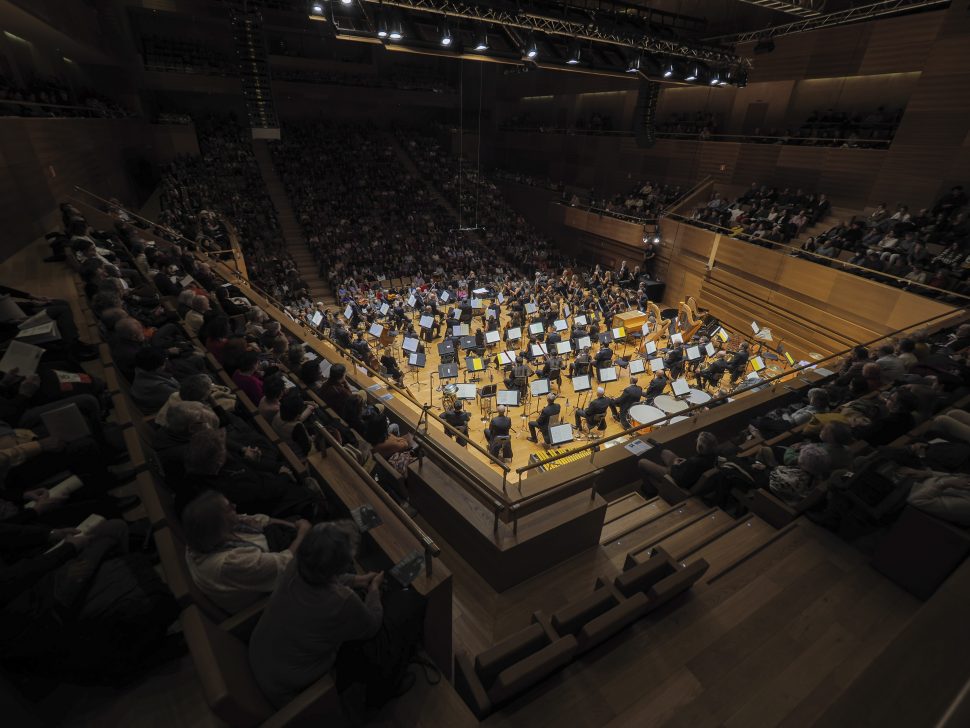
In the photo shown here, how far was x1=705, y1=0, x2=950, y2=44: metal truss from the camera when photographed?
1059 cm

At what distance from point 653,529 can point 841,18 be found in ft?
50.6

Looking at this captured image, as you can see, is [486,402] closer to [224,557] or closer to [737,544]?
[737,544]

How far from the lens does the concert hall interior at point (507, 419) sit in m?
1.99

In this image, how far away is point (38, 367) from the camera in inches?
137

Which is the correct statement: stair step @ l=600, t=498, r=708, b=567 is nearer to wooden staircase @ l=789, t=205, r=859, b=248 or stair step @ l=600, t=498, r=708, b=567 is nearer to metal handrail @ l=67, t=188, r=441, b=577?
metal handrail @ l=67, t=188, r=441, b=577

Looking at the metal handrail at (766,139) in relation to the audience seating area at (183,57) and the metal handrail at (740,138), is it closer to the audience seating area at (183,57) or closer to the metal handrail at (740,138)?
the metal handrail at (740,138)

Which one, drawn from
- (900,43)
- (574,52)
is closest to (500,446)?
(574,52)

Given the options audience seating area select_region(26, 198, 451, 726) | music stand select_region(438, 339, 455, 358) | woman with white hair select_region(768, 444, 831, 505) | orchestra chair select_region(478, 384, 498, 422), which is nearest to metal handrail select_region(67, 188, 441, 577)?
audience seating area select_region(26, 198, 451, 726)

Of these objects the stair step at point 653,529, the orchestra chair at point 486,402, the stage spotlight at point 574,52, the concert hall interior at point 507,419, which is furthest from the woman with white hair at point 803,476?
the stage spotlight at point 574,52

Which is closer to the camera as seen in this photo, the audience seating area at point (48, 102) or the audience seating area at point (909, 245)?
the audience seating area at point (48, 102)

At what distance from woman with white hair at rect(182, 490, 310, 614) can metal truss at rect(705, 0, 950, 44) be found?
49.9ft

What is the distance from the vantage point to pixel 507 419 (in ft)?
24.0

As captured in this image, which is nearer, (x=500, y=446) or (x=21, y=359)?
(x=21, y=359)

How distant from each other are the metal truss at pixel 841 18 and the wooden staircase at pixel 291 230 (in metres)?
15.1
